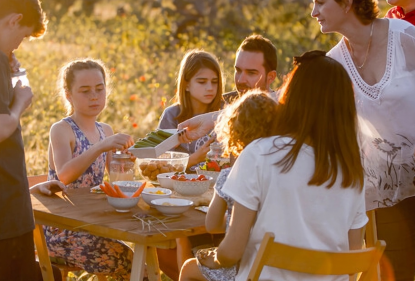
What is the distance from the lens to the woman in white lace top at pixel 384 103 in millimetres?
2891

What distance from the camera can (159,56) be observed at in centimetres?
1005

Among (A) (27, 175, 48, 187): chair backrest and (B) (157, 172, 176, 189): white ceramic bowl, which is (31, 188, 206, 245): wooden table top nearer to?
(B) (157, 172, 176, 189): white ceramic bowl

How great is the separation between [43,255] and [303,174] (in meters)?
1.47

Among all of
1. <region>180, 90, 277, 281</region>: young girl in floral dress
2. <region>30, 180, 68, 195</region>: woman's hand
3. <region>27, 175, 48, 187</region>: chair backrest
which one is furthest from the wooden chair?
<region>180, 90, 277, 281</region>: young girl in floral dress

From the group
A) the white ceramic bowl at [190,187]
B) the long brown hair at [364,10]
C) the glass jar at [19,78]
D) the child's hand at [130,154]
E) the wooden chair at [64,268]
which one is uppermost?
the long brown hair at [364,10]

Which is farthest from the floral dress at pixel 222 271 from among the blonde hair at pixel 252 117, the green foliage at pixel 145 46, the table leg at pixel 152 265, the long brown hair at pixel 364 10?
the green foliage at pixel 145 46

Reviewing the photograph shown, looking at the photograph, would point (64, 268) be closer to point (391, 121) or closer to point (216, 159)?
point (216, 159)

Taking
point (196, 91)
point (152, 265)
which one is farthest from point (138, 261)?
point (196, 91)

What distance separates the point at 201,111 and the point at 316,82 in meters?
1.98

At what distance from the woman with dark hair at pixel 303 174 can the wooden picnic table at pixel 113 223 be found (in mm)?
318

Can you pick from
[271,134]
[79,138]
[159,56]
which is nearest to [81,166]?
[79,138]

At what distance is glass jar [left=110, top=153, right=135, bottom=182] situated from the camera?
3.28m

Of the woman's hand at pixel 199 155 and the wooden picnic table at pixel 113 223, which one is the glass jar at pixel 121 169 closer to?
the wooden picnic table at pixel 113 223

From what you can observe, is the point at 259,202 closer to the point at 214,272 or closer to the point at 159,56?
the point at 214,272
